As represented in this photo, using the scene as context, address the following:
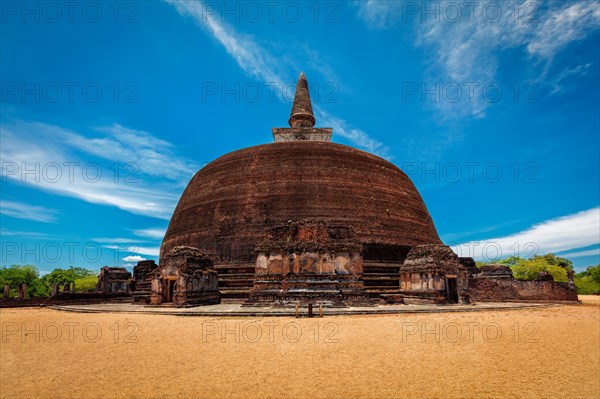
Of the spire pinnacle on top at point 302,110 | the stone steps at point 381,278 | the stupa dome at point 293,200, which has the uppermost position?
the spire pinnacle on top at point 302,110

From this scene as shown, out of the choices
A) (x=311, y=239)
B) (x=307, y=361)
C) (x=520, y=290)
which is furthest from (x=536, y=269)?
(x=307, y=361)

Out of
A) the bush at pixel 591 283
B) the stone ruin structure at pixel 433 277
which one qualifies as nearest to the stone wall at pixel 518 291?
the stone ruin structure at pixel 433 277

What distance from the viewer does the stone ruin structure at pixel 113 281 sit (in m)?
26.0

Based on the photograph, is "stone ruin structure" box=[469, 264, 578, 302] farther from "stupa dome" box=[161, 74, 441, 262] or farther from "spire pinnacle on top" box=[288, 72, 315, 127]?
"spire pinnacle on top" box=[288, 72, 315, 127]

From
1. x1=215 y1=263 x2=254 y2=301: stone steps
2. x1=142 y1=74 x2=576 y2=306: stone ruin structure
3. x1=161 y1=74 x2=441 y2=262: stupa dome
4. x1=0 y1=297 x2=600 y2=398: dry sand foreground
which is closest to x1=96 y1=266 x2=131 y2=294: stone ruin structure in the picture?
x1=142 y1=74 x2=576 y2=306: stone ruin structure

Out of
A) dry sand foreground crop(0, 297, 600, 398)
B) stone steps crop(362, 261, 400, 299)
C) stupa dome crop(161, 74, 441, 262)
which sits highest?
stupa dome crop(161, 74, 441, 262)

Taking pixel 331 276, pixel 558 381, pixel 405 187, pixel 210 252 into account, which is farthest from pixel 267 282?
pixel 405 187

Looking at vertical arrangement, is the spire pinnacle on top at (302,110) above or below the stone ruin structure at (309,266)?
above

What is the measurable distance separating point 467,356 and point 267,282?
30.0ft

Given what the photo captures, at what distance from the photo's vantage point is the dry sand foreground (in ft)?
14.0

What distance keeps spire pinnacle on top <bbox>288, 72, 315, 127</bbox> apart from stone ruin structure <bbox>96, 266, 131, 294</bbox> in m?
17.0

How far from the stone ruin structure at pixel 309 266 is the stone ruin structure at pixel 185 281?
2.54m

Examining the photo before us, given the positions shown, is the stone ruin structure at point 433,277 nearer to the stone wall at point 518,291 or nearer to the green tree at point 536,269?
the stone wall at point 518,291

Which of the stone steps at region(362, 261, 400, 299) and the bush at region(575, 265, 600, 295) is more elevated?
the stone steps at region(362, 261, 400, 299)
